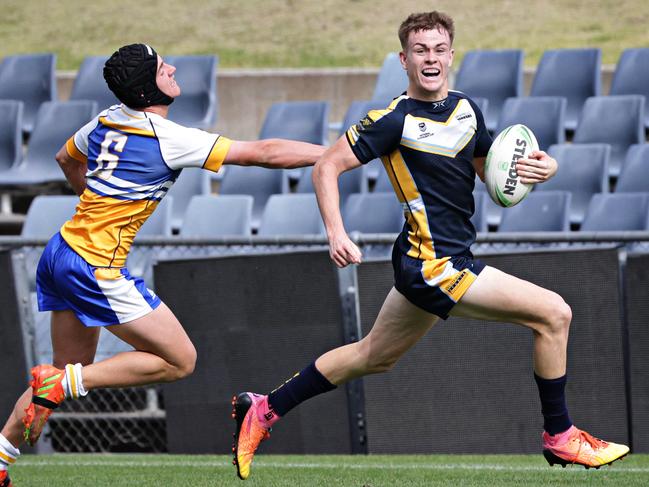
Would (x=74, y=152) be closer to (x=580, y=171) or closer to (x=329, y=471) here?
(x=329, y=471)

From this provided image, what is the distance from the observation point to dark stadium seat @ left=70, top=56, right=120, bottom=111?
13.3 meters

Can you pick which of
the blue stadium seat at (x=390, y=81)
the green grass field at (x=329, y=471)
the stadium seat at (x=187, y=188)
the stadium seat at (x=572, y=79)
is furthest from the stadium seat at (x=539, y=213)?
the blue stadium seat at (x=390, y=81)

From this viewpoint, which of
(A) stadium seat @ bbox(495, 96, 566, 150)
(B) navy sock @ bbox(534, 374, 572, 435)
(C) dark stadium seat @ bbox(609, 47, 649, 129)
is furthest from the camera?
(C) dark stadium seat @ bbox(609, 47, 649, 129)

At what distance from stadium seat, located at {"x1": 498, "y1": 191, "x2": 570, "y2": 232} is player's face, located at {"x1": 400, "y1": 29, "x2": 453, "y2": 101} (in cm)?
429

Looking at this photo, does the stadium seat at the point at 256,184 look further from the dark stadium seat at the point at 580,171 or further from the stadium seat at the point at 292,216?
the dark stadium seat at the point at 580,171

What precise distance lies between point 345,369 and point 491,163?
1.22m

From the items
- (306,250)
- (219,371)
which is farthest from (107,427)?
(306,250)

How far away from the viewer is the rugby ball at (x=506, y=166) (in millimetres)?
5258

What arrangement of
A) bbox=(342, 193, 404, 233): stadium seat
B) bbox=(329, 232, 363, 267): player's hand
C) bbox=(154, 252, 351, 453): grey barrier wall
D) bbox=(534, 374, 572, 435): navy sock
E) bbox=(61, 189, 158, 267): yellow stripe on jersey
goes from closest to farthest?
bbox=(329, 232, 363, 267): player's hand → bbox=(534, 374, 572, 435): navy sock → bbox=(61, 189, 158, 267): yellow stripe on jersey → bbox=(154, 252, 351, 453): grey barrier wall → bbox=(342, 193, 404, 233): stadium seat

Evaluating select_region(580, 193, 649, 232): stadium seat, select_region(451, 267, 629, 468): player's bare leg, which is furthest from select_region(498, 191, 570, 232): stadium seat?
select_region(451, 267, 629, 468): player's bare leg

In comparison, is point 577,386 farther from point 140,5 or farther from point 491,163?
point 140,5

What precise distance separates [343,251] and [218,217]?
5.05 meters

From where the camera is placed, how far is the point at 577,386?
7188 mm

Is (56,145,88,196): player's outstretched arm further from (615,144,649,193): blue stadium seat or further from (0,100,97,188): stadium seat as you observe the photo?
(0,100,97,188): stadium seat
